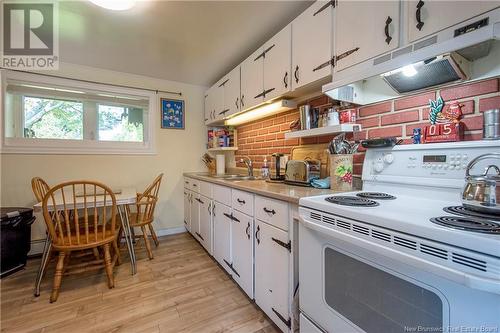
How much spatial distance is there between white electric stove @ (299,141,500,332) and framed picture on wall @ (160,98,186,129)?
268cm

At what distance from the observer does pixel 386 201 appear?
99 centimetres

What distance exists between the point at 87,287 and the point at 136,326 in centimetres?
77

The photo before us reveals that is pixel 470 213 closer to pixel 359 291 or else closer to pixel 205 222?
pixel 359 291

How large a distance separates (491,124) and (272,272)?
1.25 meters

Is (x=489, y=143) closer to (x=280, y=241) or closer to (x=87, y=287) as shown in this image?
(x=280, y=241)

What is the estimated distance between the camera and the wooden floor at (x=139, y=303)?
141cm

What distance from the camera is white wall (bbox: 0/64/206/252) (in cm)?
240

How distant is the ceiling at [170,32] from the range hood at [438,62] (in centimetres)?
89

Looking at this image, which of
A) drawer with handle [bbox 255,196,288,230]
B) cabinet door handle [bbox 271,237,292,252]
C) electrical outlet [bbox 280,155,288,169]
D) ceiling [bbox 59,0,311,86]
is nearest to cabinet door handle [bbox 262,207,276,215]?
drawer with handle [bbox 255,196,288,230]

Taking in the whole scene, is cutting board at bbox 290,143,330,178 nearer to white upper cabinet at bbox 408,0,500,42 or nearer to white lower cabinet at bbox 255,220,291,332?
white lower cabinet at bbox 255,220,291,332

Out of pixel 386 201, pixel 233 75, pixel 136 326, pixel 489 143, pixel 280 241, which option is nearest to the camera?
pixel 489 143

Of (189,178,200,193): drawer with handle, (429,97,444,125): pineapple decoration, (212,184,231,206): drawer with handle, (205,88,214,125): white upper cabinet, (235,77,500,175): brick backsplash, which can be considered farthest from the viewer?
(205,88,214,125): white upper cabinet

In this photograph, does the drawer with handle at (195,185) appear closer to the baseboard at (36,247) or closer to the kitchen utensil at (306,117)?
the kitchen utensil at (306,117)

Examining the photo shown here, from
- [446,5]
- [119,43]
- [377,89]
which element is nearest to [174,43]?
[119,43]
